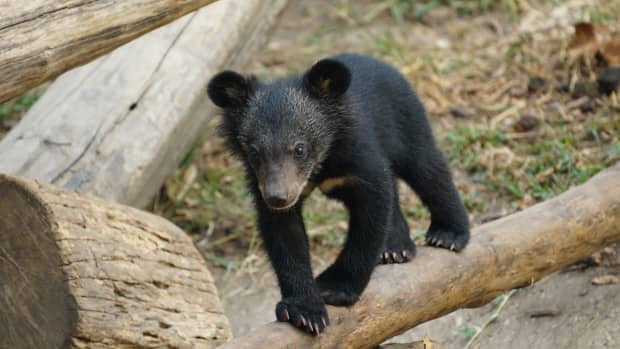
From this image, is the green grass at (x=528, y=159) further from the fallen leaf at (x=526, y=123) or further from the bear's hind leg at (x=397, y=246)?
the bear's hind leg at (x=397, y=246)

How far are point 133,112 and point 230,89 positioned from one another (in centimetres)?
145

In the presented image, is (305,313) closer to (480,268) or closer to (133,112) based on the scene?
(480,268)

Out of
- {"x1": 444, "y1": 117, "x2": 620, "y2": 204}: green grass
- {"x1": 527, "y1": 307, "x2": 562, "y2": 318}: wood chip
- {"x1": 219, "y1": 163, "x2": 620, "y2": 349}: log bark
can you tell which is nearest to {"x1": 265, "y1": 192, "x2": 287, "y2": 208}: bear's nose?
{"x1": 219, "y1": 163, "x2": 620, "y2": 349}: log bark

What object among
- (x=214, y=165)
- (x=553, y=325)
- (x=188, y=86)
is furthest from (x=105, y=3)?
(x=214, y=165)

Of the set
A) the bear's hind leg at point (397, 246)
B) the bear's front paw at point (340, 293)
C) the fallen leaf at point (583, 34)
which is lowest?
A: the fallen leaf at point (583, 34)

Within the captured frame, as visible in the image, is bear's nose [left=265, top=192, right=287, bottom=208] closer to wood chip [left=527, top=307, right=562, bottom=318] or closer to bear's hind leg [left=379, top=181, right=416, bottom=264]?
bear's hind leg [left=379, top=181, right=416, bottom=264]

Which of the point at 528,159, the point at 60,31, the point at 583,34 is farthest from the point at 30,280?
the point at 583,34

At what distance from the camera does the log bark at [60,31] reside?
3877 mm

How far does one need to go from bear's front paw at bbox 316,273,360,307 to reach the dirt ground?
1278 millimetres

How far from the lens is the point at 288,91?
455cm

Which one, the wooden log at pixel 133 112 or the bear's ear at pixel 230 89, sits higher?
the bear's ear at pixel 230 89

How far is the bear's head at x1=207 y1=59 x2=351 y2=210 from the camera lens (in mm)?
4301

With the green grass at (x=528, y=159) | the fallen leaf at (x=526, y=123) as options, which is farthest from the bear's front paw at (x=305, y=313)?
the fallen leaf at (x=526, y=123)

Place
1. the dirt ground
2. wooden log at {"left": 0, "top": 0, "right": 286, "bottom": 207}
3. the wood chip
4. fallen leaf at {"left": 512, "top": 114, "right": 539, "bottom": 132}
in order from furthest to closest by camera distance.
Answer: fallen leaf at {"left": 512, "top": 114, "right": 539, "bottom": 132} < wooden log at {"left": 0, "top": 0, "right": 286, "bottom": 207} < the wood chip < the dirt ground
